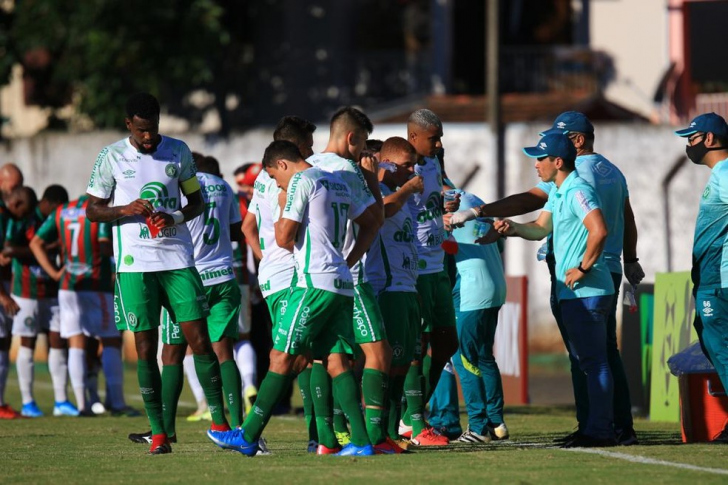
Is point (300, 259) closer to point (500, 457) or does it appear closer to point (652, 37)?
point (500, 457)

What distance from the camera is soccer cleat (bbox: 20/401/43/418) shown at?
563 inches

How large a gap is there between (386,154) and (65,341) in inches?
244

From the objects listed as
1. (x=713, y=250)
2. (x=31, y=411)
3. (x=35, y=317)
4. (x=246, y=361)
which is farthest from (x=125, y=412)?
(x=713, y=250)

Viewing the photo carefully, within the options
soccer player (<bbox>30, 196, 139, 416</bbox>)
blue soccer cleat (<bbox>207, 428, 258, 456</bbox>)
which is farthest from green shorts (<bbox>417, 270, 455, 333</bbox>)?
soccer player (<bbox>30, 196, 139, 416</bbox>)

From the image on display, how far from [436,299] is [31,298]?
5.97 meters

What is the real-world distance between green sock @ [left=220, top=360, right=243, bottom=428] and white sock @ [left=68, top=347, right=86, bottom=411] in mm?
4043

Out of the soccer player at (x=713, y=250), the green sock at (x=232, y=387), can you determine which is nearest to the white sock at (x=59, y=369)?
the green sock at (x=232, y=387)

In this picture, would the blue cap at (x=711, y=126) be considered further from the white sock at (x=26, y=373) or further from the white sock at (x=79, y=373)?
the white sock at (x=26, y=373)

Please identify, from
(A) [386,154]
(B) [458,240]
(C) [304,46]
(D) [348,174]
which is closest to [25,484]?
(D) [348,174]

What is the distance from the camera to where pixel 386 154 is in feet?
32.9

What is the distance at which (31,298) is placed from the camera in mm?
14859

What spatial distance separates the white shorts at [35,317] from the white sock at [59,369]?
25cm

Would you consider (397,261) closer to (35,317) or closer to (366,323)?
(366,323)

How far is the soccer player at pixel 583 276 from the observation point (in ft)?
32.1
